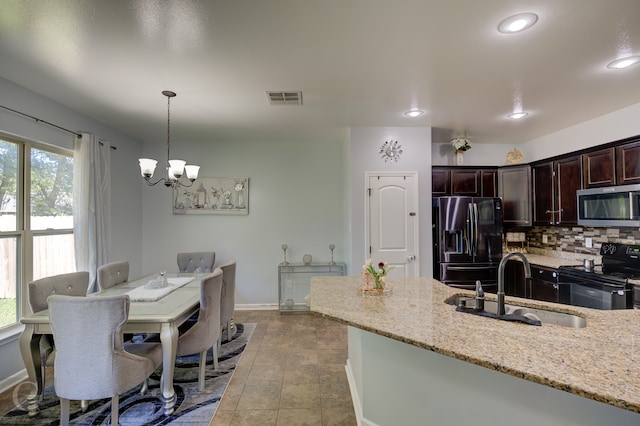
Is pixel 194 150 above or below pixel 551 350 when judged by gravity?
above

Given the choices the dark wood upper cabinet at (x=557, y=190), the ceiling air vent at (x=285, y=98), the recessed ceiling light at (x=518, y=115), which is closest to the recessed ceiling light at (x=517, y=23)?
the ceiling air vent at (x=285, y=98)

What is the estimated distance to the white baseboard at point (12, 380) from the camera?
8.33 feet

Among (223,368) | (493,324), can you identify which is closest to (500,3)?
(493,324)

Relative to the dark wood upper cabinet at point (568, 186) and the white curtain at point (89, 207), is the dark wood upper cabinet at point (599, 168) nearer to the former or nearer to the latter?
the dark wood upper cabinet at point (568, 186)

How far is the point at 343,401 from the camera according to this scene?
2350mm

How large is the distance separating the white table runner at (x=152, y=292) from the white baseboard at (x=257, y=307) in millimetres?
1692

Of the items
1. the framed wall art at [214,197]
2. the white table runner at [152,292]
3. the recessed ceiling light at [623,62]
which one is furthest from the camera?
the framed wall art at [214,197]

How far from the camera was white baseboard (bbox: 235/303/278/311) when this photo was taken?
4.73 meters

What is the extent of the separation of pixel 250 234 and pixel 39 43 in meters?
3.22

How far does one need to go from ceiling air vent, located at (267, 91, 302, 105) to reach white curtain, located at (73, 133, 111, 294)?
86.7 inches

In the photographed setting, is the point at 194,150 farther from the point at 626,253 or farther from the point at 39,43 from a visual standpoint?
the point at 626,253

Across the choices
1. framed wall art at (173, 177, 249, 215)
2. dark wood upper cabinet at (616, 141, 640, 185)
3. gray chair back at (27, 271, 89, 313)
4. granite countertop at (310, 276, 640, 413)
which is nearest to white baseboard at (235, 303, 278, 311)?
framed wall art at (173, 177, 249, 215)

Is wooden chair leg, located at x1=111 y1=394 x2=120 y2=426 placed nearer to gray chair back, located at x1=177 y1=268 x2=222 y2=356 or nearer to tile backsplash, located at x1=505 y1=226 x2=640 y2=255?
gray chair back, located at x1=177 y1=268 x2=222 y2=356

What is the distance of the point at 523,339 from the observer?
1.31 m
